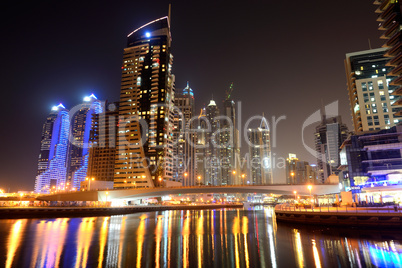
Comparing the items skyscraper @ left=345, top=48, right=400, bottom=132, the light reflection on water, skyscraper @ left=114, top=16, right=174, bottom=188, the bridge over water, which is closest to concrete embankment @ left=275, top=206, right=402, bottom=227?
the light reflection on water

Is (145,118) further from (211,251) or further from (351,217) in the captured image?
(211,251)

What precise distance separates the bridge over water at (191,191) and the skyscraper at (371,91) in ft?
183

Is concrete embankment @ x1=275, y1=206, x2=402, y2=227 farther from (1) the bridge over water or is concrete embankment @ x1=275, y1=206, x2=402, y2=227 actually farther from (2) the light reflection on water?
(1) the bridge over water

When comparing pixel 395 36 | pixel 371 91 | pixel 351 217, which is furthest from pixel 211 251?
pixel 371 91

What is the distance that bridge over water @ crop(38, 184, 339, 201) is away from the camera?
82.1 m

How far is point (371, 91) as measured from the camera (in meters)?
121

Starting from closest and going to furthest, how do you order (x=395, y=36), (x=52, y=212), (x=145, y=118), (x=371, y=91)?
(x=52, y=212)
(x=395, y=36)
(x=371, y=91)
(x=145, y=118)

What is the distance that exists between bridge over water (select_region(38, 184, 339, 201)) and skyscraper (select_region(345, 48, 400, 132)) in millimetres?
55892

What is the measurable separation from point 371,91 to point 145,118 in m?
129

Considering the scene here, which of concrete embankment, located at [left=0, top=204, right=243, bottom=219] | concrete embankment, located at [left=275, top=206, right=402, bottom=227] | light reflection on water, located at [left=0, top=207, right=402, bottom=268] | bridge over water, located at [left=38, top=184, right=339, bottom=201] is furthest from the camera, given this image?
bridge over water, located at [left=38, top=184, right=339, bottom=201]

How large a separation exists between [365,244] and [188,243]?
1640 cm

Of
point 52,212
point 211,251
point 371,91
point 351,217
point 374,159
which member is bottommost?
point 52,212

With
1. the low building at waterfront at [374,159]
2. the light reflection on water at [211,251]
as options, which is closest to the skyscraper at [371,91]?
the low building at waterfront at [374,159]

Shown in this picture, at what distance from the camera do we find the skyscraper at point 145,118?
168 m
